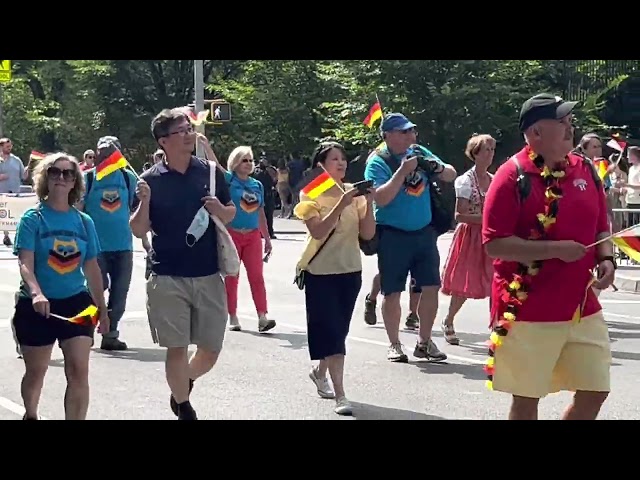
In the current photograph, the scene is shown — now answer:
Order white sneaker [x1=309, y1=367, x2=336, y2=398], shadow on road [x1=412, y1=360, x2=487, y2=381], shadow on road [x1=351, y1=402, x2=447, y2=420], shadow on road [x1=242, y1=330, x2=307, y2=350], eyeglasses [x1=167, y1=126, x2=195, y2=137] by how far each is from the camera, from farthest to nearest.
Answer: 1. shadow on road [x1=242, y1=330, x2=307, y2=350]
2. shadow on road [x1=412, y1=360, x2=487, y2=381]
3. white sneaker [x1=309, y1=367, x2=336, y2=398]
4. shadow on road [x1=351, y1=402, x2=447, y2=420]
5. eyeglasses [x1=167, y1=126, x2=195, y2=137]

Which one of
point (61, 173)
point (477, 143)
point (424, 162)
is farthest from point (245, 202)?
point (61, 173)

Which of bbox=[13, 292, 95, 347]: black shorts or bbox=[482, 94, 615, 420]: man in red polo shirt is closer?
bbox=[482, 94, 615, 420]: man in red polo shirt

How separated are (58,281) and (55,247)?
19cm

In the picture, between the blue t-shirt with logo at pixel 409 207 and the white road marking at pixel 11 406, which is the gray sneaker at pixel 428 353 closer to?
the blue t-shirt with logo at pixel 409 207

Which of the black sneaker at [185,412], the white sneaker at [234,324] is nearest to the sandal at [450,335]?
the white sneaker at [234,324]

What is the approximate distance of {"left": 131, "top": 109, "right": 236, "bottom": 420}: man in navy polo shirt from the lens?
6.16 metres

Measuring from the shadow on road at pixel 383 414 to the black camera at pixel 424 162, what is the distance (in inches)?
79.1

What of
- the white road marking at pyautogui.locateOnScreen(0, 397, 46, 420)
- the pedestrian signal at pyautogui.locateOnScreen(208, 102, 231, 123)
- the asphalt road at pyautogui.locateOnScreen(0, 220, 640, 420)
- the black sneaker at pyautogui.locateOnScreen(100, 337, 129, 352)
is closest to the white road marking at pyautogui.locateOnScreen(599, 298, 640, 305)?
the asphalt road at pyautogui.locateOnScreen(0, 220, 640, 420)

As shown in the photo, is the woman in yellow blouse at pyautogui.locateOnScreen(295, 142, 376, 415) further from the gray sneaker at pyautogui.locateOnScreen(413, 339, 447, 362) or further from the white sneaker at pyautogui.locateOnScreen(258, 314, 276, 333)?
the white sneaker at pyautogui.locateOnScreen(258, 314, 276, 333)

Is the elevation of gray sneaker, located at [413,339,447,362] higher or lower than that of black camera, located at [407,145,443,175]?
lower

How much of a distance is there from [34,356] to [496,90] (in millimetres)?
24096

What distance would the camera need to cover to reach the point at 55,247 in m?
5.98

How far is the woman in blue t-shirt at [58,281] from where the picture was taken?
5.94 metres
